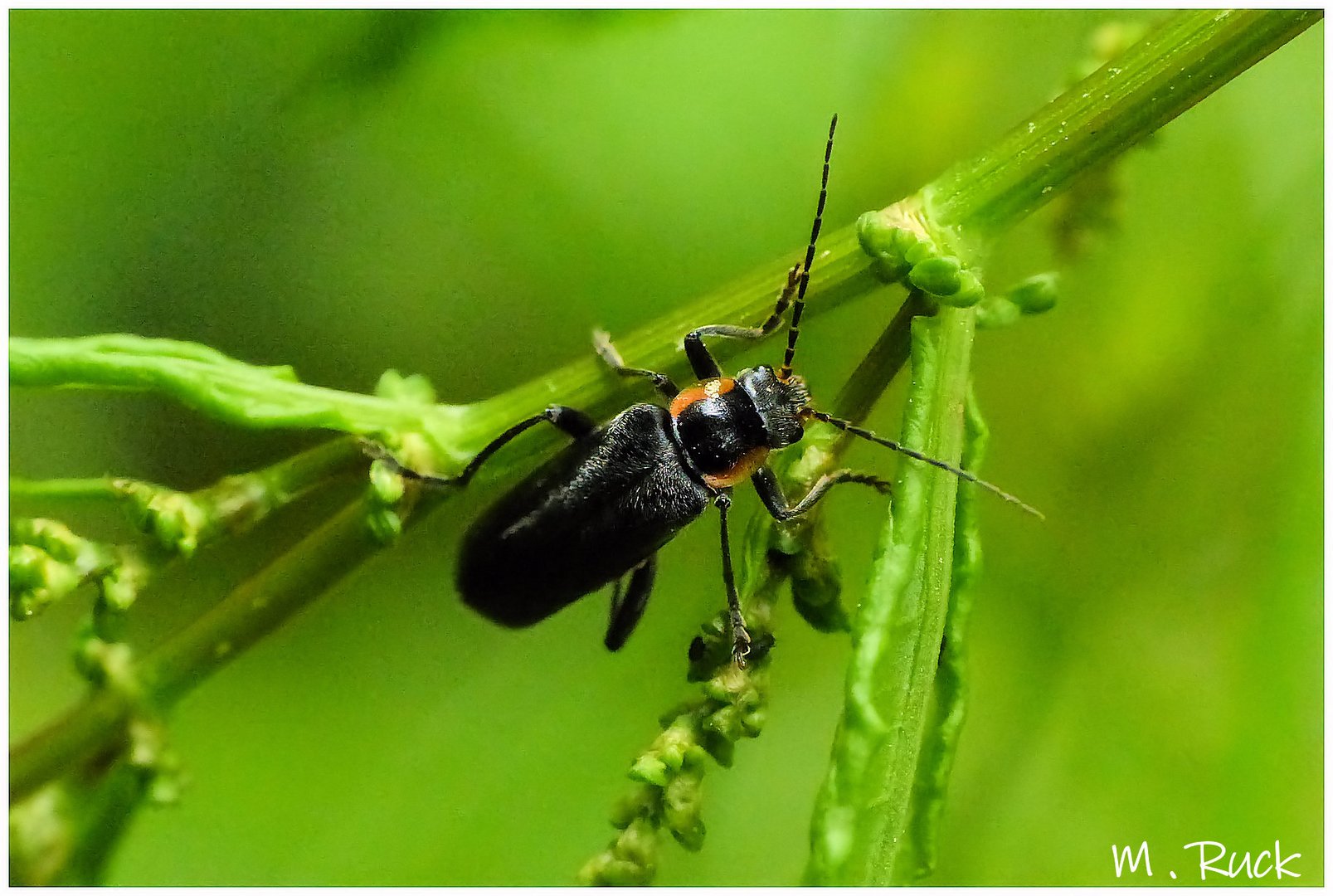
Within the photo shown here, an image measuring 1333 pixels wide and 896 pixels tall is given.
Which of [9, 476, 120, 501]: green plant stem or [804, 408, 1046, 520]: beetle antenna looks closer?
[804, 408, 1046, 520]: beetle antenna

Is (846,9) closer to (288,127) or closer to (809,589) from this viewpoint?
(288,127)

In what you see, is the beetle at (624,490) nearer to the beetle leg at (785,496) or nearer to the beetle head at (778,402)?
the beetle head at (778,402)

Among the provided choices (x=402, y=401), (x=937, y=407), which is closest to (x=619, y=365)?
(x=402, y=401)

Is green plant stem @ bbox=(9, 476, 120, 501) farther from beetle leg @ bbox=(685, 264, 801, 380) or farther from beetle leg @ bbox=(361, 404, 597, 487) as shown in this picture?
beetle leg @ bbox=(685, 264, 801, 380)

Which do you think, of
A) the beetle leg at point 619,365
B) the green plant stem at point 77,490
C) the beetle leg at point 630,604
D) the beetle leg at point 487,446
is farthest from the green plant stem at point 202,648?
the beetle leg at point 630,604

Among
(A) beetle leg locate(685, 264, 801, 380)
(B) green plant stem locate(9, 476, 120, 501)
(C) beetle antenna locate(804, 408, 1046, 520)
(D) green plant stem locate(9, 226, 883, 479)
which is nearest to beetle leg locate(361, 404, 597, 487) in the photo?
(D) green plant stem locate(9, 226, 883, 479)
